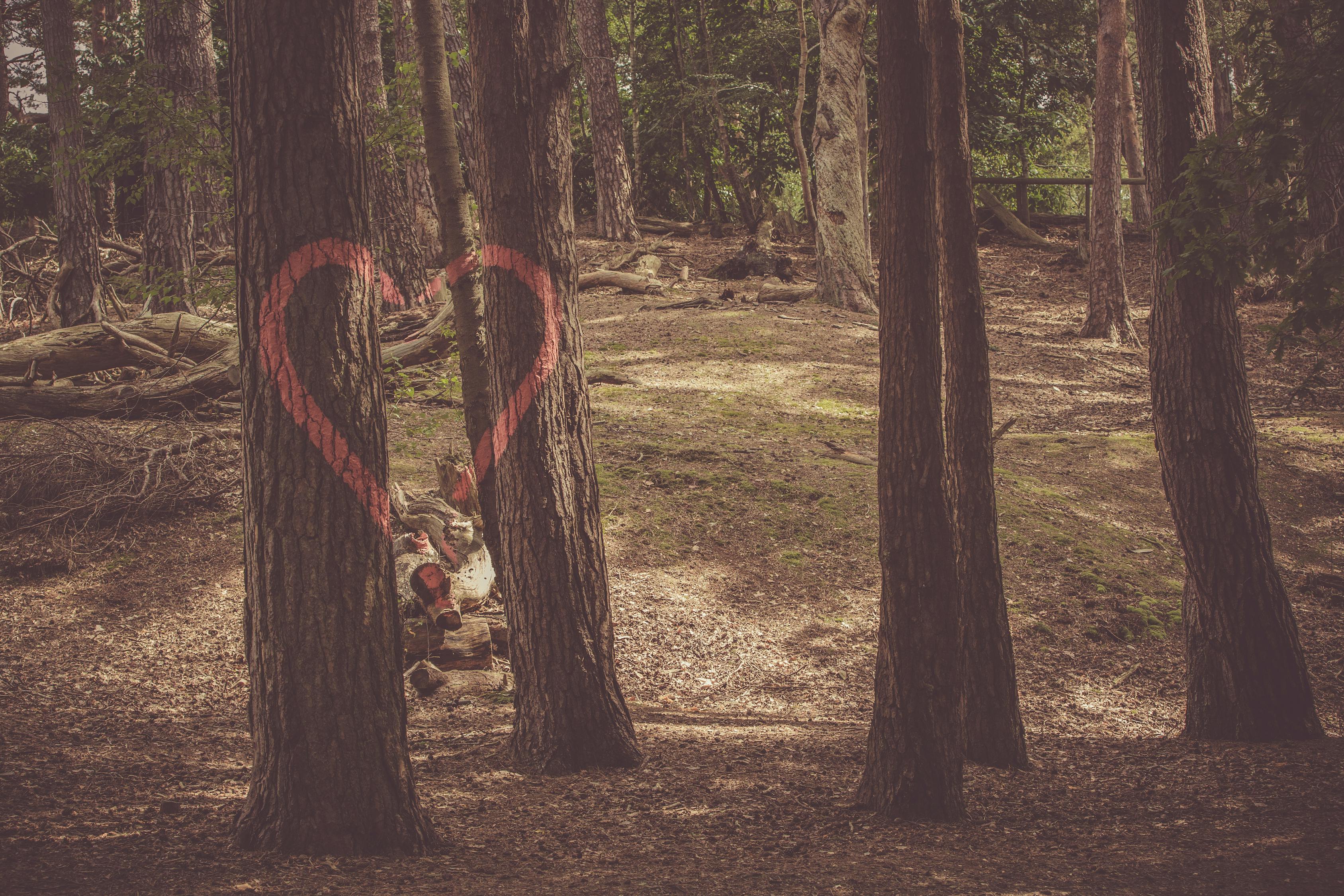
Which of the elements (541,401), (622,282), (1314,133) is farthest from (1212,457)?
(622,282)

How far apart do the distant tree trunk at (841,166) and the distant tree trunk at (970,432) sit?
36.4 ft

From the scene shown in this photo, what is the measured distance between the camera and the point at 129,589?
264 inches

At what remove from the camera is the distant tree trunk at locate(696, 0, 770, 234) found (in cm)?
2377

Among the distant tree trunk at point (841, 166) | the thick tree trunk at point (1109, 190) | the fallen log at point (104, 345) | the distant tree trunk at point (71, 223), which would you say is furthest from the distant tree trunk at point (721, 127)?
the fallen log at point (104, 345)

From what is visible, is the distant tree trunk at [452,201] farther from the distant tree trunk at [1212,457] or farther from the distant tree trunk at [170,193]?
the distant tree trunk at [170,193]

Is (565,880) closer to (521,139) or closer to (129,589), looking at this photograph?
(521,139)

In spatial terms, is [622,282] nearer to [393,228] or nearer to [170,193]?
[393,228]

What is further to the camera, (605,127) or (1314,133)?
(605,127)

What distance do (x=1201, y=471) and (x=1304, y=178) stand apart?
1.92 metres

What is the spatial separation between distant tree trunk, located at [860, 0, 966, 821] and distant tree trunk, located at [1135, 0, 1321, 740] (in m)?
2.20

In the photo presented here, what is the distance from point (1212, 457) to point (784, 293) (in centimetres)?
1211

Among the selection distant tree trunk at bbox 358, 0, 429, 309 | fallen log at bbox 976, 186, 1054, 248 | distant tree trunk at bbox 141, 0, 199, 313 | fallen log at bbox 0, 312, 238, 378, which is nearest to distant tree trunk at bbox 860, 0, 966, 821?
fallen log at bbox 0, 312, 238, 378

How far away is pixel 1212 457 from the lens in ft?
18.4

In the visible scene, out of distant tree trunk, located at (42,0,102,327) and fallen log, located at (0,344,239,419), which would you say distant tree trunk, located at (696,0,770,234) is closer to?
distant tree trunk, located at (42,0,102,327)
